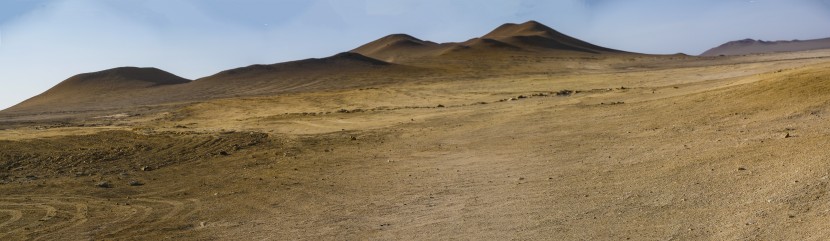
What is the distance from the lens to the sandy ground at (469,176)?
23.7 feet

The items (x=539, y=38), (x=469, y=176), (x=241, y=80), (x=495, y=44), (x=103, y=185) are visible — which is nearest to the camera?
(x=469, y=176)

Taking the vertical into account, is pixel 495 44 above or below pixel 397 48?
below

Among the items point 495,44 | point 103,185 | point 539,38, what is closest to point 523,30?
point 539,38

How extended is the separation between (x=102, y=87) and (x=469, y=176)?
143 feet

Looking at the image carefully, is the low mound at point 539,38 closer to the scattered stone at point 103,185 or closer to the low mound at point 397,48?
the low mound at point 397,48

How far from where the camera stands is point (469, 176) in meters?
10.3

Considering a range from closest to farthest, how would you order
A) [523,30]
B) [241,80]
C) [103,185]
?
[103,185], [241,80], [523,30]

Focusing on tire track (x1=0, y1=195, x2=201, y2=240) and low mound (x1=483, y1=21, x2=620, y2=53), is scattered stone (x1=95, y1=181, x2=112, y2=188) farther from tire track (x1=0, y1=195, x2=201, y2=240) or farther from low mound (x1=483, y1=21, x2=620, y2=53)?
low mound (x1=483, y1=21, x2=620, y2=53)

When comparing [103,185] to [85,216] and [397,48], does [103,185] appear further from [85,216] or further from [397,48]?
[397,48]

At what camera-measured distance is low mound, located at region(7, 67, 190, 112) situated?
41969 millimetres

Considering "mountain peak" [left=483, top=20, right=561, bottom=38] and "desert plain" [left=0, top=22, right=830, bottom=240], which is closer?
"desert plain" [left=0, top=22, right=830, bottom=240]

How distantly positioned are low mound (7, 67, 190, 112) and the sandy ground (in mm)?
24588

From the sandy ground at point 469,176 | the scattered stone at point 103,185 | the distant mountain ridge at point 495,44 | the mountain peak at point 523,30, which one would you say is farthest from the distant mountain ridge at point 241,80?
the scattered stone at point 103,185

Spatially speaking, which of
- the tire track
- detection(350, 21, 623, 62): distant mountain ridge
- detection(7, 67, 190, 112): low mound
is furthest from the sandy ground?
detection(350, 21, 623, 62): distant mountain ridge
